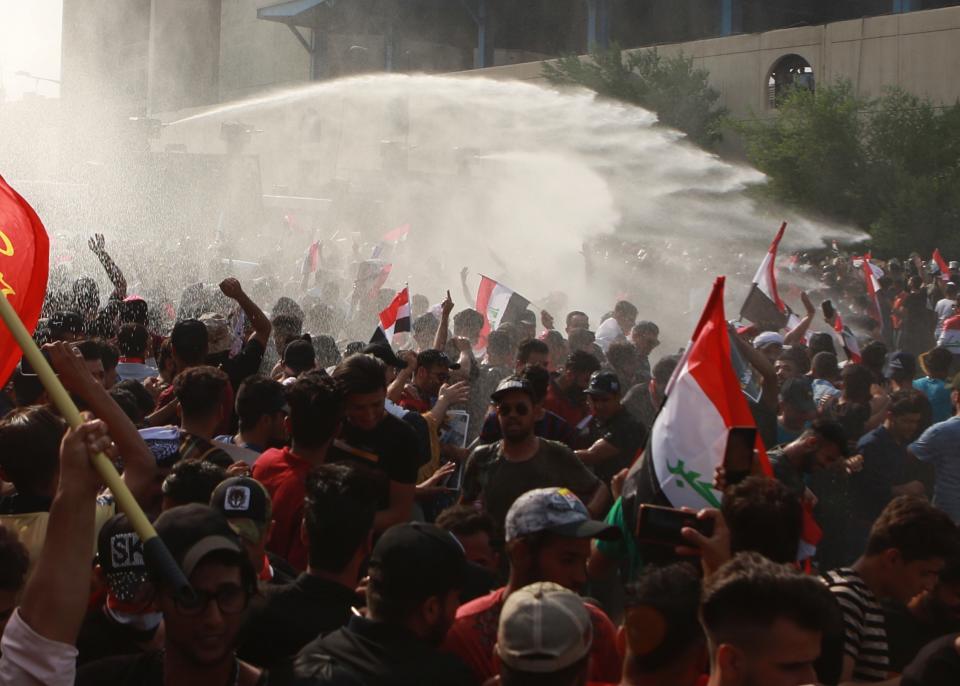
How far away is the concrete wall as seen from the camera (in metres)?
27.8

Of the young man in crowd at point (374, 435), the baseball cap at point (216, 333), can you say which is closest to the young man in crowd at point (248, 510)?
the young man in crowd at point (374, 435)

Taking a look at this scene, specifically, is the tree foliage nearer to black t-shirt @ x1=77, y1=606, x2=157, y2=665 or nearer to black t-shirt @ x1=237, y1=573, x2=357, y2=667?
black t-shirt @ x1=237, y1=573, x2=357, y2=667

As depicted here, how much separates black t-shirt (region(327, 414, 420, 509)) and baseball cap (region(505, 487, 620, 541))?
4.56ft

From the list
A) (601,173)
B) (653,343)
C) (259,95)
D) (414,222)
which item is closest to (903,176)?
(601,173)

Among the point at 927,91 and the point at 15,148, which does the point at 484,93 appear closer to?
the point at 927,91

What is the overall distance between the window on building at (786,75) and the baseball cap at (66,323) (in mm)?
25085

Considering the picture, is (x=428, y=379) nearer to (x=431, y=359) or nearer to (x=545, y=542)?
(x=431, y=359)

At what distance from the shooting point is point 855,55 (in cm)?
2945

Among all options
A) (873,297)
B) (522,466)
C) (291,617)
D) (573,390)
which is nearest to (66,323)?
(573,390)

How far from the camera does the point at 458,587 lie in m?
3.16

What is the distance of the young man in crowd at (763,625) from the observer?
9.08ft

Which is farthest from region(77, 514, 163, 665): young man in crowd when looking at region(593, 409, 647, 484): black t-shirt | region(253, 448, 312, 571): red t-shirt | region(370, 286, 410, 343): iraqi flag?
region(370, 286, 410, 343): iraqi flag

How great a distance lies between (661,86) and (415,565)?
29.9m

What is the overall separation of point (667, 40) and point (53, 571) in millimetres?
40948
